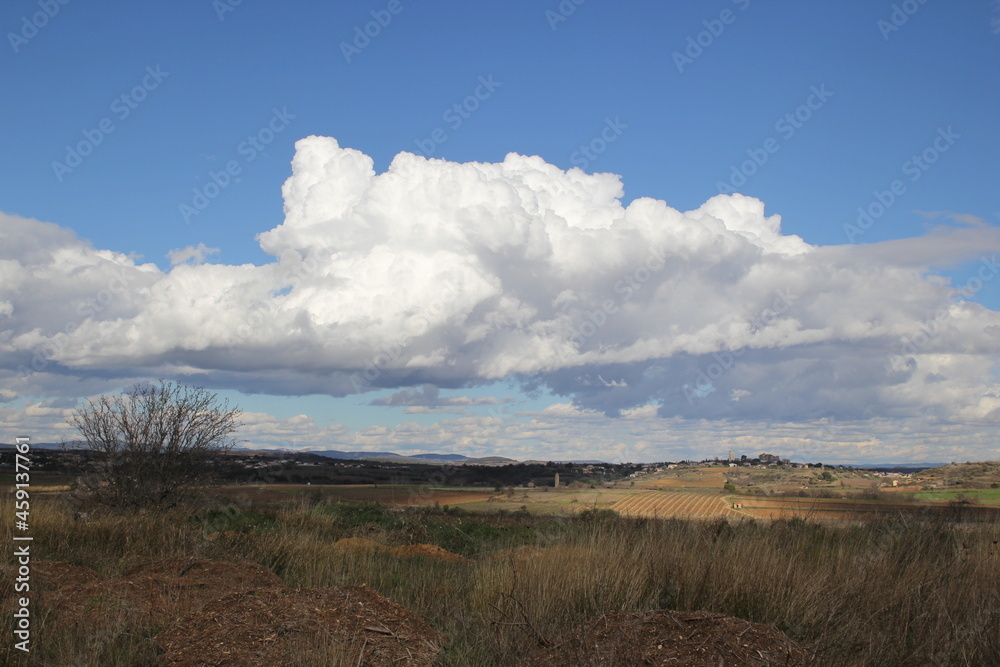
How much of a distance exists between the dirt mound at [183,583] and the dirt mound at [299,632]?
710 mm

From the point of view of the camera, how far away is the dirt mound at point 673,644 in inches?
190

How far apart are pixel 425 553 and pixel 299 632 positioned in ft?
30.1

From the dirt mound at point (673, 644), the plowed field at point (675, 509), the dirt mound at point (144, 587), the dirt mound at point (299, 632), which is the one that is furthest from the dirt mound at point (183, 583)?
the plowed field at point (675, 509)

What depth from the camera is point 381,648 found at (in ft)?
19.2

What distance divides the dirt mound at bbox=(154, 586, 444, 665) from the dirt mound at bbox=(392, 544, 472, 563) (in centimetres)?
714

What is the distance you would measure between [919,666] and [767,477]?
4777 centimetres

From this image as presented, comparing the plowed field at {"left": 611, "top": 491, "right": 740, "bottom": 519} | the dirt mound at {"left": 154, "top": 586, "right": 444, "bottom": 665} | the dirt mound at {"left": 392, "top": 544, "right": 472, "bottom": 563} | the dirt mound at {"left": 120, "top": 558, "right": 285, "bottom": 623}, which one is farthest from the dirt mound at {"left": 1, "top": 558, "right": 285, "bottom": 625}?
the plowed field at {"left": 611, "top": 491, "right": 740, "bottom": 519}

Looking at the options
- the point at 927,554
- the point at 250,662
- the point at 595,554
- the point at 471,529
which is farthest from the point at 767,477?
the point at 250,662

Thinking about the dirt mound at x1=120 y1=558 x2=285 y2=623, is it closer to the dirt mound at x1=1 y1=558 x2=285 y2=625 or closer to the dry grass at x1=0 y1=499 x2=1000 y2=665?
the dirt mound at x1=1 y1=558 x2=285 y2=625

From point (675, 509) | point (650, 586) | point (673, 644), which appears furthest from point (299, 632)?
point (675, 509)

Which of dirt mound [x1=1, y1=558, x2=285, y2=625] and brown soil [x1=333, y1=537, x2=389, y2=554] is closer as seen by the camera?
dirt mound [x1=1, y1=558, x2=285, y2=625]

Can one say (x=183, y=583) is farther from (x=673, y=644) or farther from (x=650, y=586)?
(x=673, y=644)

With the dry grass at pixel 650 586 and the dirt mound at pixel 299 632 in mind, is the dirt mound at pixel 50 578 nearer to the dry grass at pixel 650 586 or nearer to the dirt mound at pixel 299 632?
the dry grass at pixel 650 586

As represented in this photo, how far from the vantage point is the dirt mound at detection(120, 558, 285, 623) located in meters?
7.10
